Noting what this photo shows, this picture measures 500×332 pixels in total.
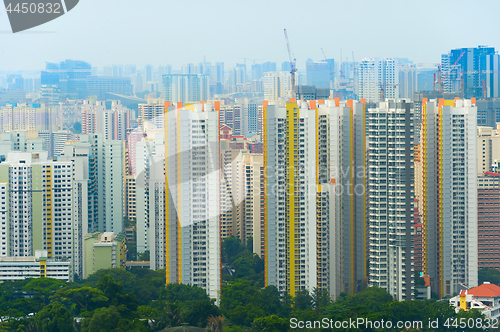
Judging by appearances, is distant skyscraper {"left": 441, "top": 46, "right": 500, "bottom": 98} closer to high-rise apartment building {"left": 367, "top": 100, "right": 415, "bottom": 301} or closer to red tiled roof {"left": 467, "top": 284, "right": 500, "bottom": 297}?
high-rise apartment building {"left": 367, "top": 100, "right": 415, "bottom": 301}

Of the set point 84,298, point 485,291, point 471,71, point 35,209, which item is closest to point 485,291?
point 485,291

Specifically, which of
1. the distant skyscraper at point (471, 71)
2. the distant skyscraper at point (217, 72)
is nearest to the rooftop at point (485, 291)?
the distant skyscraper at point (217, 72)

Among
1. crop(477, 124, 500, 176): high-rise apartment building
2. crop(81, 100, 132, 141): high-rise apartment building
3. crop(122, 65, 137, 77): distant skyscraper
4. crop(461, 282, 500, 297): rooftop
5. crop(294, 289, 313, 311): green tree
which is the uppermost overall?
crop(122, 65, 137, 77): distant skyscraper

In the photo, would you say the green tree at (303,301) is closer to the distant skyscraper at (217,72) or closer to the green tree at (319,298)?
the green tree at (319,298)

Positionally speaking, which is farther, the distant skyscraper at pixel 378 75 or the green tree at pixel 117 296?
the distant skyscraper at pixel 378 75

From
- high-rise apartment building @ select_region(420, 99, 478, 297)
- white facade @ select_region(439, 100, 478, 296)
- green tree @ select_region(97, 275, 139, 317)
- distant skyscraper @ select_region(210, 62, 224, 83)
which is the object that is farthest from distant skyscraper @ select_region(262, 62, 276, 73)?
green tree @ select_region(97, 275, 139, 317)

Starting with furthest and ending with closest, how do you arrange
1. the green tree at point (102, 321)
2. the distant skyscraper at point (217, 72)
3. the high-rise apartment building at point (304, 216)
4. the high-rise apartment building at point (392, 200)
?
the distant skyscraper at point (217, 72), the high-rise apartment building at point (304, 216), the high-rise apartment building at point (392, 200), the green tree at point (102, 321)
